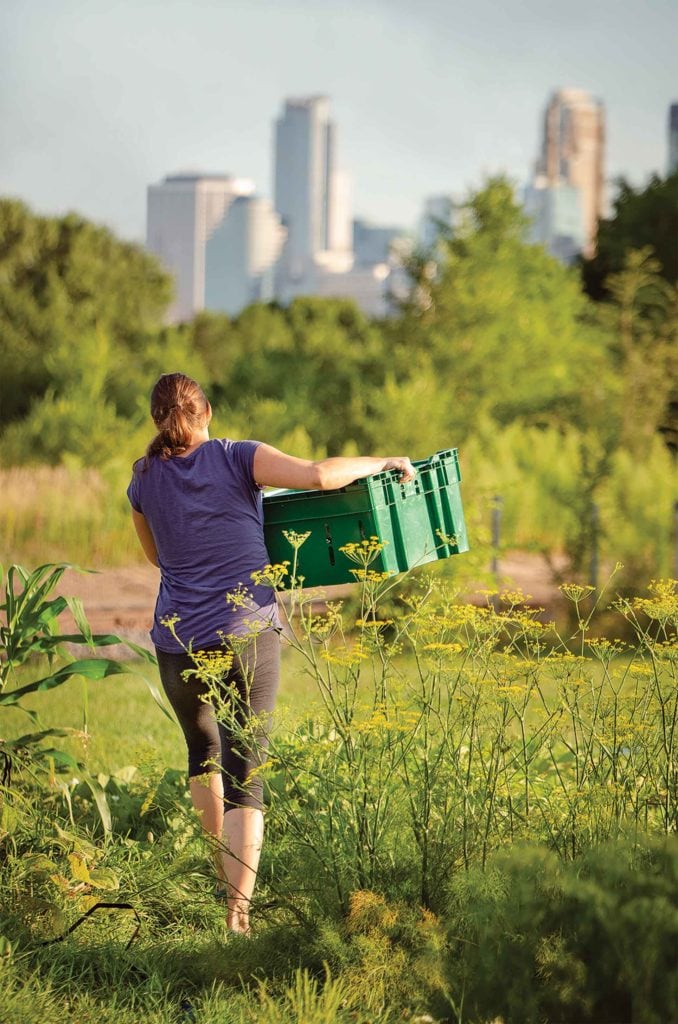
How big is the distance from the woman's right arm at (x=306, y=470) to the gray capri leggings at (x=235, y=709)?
0.40 metres

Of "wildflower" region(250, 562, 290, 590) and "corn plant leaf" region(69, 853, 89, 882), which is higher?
"wildflower" region(250, 562, 290, 590)

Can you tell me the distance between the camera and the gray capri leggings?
3.31 metres

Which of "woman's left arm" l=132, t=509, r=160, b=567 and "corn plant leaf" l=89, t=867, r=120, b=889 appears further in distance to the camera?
"woman's left arm" l=132, t=509, r=160, b=567

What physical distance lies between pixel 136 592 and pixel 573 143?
623 ft

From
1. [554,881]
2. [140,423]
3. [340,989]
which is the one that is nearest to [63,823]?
[340,989]

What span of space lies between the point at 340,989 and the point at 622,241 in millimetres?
28394

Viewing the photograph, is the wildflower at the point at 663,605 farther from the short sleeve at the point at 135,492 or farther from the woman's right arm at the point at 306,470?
the short sleeve at the point at 135,492

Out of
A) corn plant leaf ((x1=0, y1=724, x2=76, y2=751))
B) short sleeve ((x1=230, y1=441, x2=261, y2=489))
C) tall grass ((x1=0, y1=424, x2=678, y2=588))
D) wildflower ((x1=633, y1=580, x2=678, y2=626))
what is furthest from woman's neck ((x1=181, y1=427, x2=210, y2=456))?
tall grass ((x1=0, y1=424, x2=678, y2=588))

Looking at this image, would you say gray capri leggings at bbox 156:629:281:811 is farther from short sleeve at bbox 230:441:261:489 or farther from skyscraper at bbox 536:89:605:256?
skyscraper at bbox 536:89:605:256

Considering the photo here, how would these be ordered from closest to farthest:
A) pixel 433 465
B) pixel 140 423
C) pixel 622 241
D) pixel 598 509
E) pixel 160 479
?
pixel 160 479 → pixel 433 465 → pixel 598 509 → pixel 140 423 → pixel 622 241

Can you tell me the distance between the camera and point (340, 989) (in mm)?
2744

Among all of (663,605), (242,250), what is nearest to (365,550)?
(663,605)

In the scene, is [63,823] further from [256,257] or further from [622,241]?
[256,257]

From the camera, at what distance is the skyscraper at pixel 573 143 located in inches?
7288
